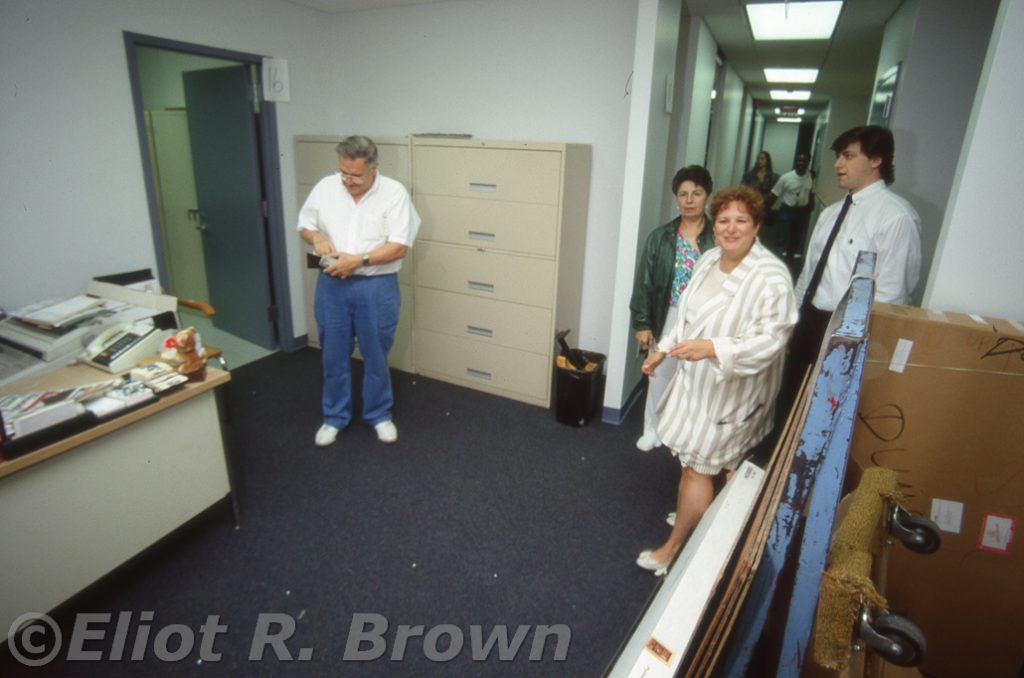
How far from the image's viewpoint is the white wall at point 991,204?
1334 millimetres

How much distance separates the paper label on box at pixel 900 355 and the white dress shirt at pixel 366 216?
193cm

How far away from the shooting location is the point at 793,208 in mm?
6660

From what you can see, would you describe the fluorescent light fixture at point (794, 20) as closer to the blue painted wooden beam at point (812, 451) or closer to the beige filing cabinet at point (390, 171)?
the beige filing cabinet at point (390, 171)

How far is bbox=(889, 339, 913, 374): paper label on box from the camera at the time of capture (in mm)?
1336

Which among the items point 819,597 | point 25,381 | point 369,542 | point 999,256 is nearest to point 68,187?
point 25,381

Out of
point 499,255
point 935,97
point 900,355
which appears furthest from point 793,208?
point 900,355

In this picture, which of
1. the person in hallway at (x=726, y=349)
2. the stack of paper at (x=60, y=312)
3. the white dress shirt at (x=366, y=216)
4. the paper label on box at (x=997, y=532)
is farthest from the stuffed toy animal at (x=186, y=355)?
the paper label on box at (x=997, y=532)

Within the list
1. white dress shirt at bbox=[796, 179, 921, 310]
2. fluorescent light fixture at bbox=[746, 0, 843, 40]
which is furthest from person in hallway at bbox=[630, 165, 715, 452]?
fluorescent light fixture at bbox=[746, 0, 843, 40]

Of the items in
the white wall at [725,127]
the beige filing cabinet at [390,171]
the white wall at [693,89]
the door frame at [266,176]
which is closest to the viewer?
the door frame at [266,176]

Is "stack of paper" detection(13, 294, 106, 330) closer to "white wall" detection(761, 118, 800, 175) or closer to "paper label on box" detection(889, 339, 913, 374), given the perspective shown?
"paper label on box" detection(889, 339, 913, 374)

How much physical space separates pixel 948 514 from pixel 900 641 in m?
1.04

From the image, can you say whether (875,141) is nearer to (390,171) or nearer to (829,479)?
(829,479)

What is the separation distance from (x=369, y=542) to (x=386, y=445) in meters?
0.70

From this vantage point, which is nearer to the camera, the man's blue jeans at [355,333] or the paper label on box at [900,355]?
the paper label on box at [900,355]
